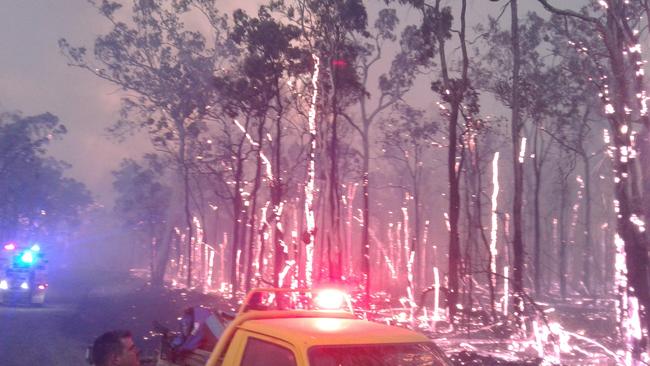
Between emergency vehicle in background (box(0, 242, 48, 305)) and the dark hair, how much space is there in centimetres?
2238

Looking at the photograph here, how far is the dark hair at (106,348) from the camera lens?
6.71 metres

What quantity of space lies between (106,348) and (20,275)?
74.9 feet

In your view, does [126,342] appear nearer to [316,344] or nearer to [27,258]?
[316,344]

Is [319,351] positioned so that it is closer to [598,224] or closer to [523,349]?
[523,349]

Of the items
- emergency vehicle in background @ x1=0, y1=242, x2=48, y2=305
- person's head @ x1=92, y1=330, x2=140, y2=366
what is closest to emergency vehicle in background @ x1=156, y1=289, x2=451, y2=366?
person's head @ x1=92, y1=330, x2=140, y2=366

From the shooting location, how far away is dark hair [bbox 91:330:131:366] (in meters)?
6.71

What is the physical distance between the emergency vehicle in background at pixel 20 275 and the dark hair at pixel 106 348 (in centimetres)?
2238

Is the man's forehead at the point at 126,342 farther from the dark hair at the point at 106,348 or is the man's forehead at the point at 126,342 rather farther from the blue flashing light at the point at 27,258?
the blue flashing light at the point at 27,258

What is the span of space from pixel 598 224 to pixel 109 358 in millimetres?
72803

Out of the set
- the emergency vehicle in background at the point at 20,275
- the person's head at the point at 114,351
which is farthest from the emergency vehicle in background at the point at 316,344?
the emergency vehicle in background at the point at 20,275

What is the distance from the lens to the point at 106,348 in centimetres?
675

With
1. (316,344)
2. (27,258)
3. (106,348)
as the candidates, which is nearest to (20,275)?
(27,258)

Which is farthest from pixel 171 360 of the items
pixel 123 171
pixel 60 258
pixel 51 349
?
pixel 60 258

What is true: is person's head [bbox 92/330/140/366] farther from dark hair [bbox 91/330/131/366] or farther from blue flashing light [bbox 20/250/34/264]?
blue flashing light [bbox 20/250/34/264]
